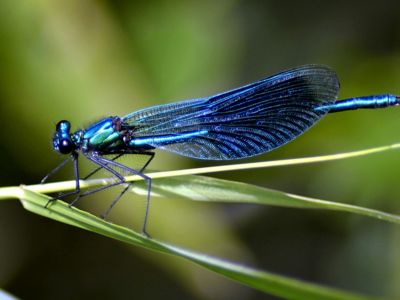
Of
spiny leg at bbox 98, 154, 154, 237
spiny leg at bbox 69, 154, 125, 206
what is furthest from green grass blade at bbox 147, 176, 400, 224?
spiny leg at bbox 69, 154, 125, 206

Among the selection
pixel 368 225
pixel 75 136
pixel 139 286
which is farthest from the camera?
pixel 139 286

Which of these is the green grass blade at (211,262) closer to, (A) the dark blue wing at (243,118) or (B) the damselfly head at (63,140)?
(B) the damselfly head at (63,140)

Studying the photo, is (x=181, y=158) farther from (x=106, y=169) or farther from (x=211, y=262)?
(x=211, y=262)

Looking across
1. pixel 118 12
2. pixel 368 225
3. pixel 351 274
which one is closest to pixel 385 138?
pixel 368 225

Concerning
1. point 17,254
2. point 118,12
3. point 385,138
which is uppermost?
point 118,12

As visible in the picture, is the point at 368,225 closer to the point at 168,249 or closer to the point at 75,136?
the point at 75,136

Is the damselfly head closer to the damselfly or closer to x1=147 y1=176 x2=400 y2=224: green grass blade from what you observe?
the damselfly

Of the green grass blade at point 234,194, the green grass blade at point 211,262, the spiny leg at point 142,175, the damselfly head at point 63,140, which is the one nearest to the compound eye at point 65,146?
the damselfly head at point 63,140

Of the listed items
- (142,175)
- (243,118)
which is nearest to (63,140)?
(142,175)
